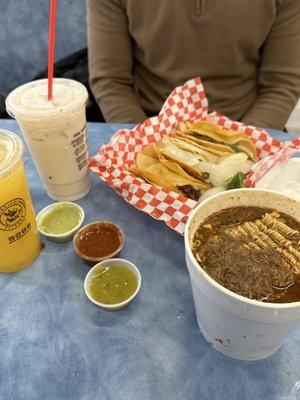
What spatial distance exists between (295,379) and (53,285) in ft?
1.73

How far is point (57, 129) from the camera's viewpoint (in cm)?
97

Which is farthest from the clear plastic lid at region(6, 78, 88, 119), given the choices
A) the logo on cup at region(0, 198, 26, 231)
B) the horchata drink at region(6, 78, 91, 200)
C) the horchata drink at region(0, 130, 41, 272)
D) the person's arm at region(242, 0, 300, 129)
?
the person's arm at region(242, 0, 300, 129)

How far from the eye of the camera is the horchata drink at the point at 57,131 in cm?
94

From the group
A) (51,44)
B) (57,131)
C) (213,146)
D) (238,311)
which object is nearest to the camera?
(238,311)

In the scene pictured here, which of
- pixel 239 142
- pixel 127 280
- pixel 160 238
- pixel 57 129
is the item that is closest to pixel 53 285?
pixel 127 280

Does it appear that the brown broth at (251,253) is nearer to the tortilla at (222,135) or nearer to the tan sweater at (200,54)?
the tortilla at (222,135)

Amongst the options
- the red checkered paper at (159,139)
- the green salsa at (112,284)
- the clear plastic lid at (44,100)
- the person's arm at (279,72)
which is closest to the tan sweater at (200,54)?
the person's arm at (279,72)

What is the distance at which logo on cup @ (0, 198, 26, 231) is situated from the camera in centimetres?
80

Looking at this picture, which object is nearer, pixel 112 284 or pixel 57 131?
pixel 112 284

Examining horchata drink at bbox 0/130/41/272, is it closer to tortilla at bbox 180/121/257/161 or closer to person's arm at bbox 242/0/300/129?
tortilla at bbox 180/121/257/161

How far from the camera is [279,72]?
1.54 meters

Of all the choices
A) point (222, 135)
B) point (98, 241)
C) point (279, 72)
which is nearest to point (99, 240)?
point (98, 241)

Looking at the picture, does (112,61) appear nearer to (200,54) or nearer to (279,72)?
(200,54)

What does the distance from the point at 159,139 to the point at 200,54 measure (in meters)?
0.53
